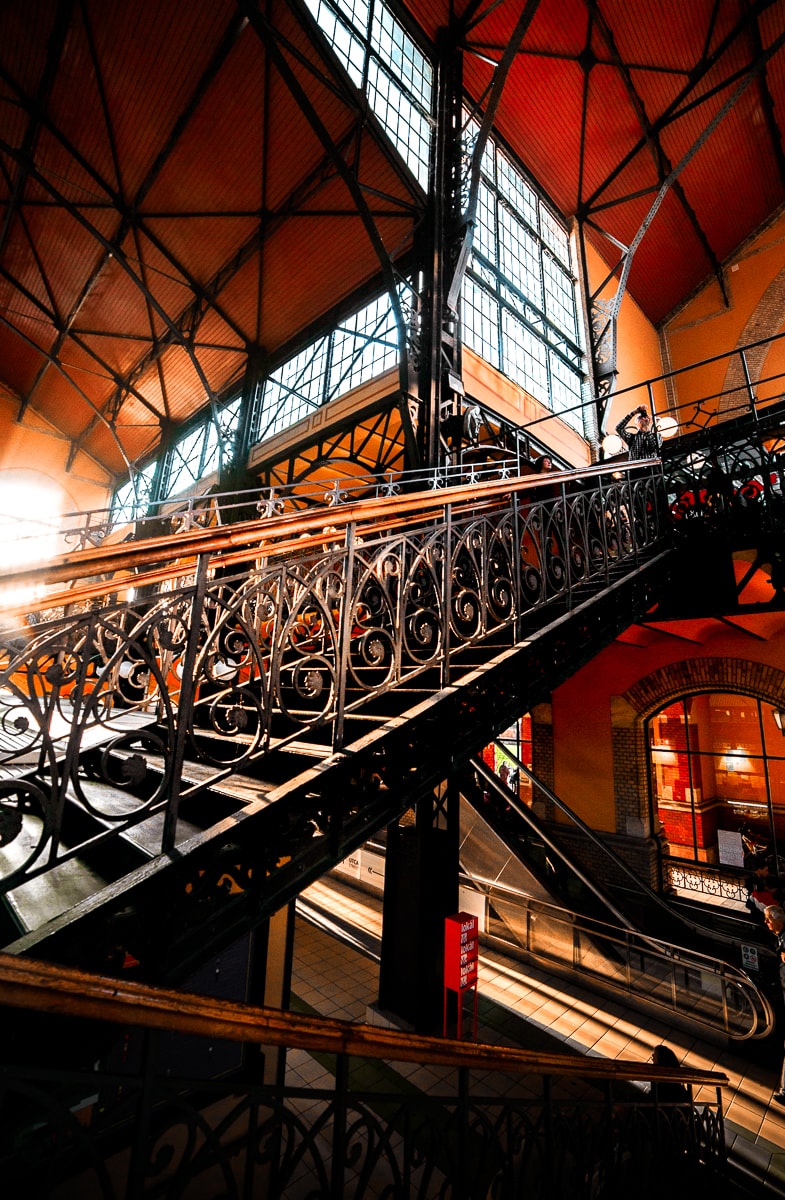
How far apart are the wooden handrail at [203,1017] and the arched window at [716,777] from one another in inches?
372

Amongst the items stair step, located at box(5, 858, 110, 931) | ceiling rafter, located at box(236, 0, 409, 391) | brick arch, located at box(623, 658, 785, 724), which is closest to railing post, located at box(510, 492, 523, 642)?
stair step, located at box(5, 858, 110, 931)

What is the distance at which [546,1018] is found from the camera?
18.6ft

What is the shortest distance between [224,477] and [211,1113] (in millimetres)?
10983

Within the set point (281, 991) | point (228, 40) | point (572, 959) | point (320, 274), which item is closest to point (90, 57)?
point (228, 40)

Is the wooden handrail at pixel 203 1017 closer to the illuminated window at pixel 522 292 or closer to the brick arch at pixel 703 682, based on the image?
the brick arch at pixel 703 682

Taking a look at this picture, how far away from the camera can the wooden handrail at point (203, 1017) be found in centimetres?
93

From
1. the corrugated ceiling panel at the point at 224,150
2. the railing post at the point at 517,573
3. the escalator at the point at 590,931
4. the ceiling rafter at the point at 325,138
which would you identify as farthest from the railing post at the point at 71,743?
the corrugated ceiling panel at the point at 224,150

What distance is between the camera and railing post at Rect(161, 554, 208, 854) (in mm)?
1755

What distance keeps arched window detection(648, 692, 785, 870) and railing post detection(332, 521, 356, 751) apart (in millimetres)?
9134

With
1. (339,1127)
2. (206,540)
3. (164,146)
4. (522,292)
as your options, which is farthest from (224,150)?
(339,1127)

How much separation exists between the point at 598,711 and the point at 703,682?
66.0 inches

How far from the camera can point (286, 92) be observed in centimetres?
834

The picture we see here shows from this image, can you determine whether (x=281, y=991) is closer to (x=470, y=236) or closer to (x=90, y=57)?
(x=470, y=236)

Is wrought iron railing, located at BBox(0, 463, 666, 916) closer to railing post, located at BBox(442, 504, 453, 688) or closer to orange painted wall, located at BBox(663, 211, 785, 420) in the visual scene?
railing post, located at BBox(442, 504, 453, 688)
